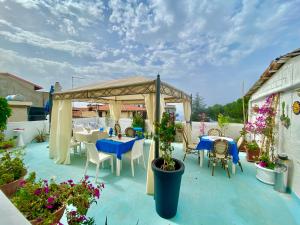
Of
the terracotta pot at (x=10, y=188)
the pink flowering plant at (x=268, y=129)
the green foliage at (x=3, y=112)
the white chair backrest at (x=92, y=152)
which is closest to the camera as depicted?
the terracotta pot at (x=10, y=188)

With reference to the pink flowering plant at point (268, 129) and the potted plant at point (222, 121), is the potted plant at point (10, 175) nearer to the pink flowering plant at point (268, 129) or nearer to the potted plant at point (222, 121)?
the pink flowering plant at point (268, 129)

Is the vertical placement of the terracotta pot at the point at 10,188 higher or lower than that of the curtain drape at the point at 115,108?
lower

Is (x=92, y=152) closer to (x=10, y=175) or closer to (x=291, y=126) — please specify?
(x=10, y=175)

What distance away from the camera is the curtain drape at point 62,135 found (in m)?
4.66

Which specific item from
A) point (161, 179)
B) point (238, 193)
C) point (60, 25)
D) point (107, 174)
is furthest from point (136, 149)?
point (60, 25)

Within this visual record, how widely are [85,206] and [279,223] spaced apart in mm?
3032

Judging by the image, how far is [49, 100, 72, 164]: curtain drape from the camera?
466 centimetres

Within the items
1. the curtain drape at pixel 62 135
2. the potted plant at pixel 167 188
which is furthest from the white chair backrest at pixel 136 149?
the curtain drape at pixel 62 135

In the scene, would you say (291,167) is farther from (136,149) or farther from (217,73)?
(217,73)

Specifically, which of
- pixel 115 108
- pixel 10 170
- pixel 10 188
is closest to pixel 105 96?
pixel 10 170

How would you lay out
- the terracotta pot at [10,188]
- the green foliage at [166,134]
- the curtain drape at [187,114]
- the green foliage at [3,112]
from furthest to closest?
the curtain drape at [187,114]
the green foliage at [166,134]
the green foliage at [3,112]
the terracotta pot at [10,188]

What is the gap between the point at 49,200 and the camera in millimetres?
1413

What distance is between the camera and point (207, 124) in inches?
307

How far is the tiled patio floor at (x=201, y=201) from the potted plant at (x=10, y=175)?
2.89 feet
